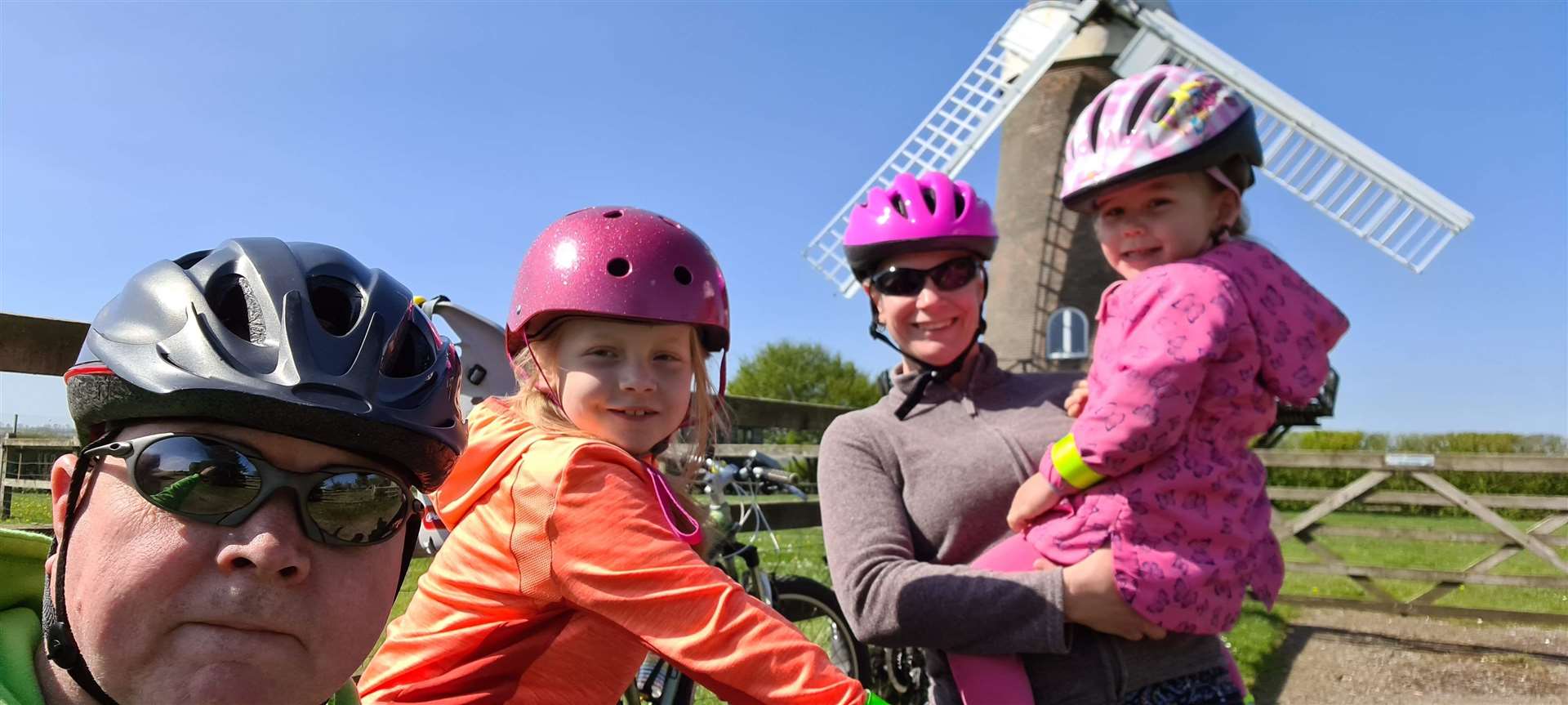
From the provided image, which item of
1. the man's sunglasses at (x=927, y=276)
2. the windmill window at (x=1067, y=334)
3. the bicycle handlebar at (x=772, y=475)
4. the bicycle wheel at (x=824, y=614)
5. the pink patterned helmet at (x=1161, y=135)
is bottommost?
the bicycle wheel at (x=824, y=614)

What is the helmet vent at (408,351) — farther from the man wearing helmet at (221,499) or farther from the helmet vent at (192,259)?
the helmet vent at (192,259)

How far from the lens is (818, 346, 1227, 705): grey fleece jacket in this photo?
1.86 meters

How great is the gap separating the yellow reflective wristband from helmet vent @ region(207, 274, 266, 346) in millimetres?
1411

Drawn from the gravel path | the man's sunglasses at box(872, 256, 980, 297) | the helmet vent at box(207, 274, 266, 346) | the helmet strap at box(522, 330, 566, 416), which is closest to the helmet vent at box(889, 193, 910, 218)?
the man's sunglasses at box(872, 256, 980, 297)

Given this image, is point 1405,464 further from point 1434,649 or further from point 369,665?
point 369,665

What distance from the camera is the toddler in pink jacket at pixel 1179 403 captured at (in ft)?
5.94

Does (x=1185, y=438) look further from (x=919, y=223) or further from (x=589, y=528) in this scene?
(x=589, y=528)

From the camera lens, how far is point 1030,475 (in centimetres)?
206

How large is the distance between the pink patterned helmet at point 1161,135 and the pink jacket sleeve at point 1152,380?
29 centimetres

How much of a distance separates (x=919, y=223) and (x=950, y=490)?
2.35 ft

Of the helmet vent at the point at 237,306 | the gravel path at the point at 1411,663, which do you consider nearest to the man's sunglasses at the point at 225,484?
the helmet vent at the point at 237,306

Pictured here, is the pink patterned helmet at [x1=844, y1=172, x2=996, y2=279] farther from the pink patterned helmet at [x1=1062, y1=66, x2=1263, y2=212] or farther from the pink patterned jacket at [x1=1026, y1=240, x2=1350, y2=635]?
the pink patterned jacket at [x1=1026, y1=240, x2=1350, y2=635]

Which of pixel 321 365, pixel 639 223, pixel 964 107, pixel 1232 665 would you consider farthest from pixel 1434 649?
pixel 964 107

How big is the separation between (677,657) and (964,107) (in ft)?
71.7
